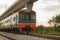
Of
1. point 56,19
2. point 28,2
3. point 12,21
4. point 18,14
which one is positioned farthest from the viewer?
point 56,19

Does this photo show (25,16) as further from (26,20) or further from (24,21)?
(24,21)

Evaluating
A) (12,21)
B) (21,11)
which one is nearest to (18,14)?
(21,11)

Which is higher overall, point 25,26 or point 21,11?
point 21,11

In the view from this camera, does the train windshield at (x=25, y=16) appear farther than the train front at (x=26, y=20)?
Yes

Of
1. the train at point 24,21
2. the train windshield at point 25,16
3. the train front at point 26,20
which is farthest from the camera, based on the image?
the train windshield at point 25,16

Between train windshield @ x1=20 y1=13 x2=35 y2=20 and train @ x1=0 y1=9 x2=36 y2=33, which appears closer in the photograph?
train @ x1=0 y1=9 x2=36 y2=33

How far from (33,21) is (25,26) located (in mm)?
1294

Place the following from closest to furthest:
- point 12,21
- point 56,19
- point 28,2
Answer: point 28,2 → point 12,21 → point 56,19

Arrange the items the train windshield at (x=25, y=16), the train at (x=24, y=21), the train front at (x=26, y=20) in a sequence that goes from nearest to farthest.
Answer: the train at (x=24, y=21), the train front at (x=26, y=20), the train windshield at (x=25, y=16)

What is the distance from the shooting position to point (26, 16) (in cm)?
3269

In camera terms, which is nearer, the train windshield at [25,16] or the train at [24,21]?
the train at [24,21]

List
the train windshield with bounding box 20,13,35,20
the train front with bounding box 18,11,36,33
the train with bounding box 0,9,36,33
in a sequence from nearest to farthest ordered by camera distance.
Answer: the train with bounding box 0,9,36,33 < the train front with bounding box 18,11,36,33 < the train windshield with bounding box 20,13,35,20

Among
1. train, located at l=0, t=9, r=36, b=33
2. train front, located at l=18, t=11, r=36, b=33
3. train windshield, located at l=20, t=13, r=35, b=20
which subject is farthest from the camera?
train windshield, located at l=20, t=13, r=35, b=20

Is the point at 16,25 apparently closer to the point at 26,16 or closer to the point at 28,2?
the point at 26,16
